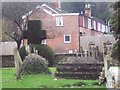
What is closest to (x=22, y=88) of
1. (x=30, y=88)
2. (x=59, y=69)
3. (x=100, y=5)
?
(x=30, y=88)

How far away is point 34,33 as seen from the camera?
874 inches

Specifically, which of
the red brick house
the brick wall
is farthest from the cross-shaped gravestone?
the brick wall

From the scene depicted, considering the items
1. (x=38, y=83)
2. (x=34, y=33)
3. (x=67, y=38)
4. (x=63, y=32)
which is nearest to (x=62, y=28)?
(x=63, y=32)

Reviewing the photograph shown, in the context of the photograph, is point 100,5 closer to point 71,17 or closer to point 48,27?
point 71,17

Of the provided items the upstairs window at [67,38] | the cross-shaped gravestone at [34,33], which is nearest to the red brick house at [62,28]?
the upstairs window at [67,38]

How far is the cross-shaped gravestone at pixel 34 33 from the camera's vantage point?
2209cm

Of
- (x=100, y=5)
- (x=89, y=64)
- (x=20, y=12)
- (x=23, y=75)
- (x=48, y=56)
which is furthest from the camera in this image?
(x=100, y=5)

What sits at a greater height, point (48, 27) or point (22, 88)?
point (48, 27)

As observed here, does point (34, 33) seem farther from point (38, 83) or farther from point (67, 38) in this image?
point (67, 38)

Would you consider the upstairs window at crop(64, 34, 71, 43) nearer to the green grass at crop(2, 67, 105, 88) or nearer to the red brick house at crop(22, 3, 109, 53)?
the red brick house at crop(22, 3, 109, 53)

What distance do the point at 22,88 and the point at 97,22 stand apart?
37.3m

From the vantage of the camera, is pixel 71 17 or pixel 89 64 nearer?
pixel 89 64

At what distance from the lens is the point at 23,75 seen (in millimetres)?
14688

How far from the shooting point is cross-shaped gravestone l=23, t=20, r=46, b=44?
22.1m
